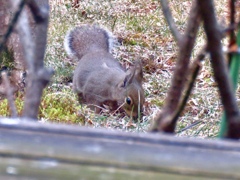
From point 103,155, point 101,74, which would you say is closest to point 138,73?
point 101,74

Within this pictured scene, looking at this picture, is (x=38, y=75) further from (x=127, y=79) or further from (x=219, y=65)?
(x=127, y=79)

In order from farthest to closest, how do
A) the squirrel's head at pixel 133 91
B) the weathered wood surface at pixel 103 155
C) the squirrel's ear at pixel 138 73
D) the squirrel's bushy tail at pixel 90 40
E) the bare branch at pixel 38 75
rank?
the squirrel's bushy tail at pixel 90 40, the squirrel's ear at pixel 138 73, the squirrel's head at pixel 133 91, the bare branch at pixel 38 75, the weathered wood surface at pixel 103 155

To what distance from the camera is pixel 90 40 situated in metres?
6.57

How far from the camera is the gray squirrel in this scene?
5391 millimetres

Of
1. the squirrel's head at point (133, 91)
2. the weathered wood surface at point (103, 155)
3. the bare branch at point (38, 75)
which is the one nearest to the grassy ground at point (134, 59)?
the squirrel's head at point (133, 91)

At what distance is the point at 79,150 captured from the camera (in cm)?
104

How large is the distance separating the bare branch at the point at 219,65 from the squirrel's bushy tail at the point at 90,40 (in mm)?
5229

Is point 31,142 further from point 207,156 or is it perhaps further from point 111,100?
point 111,100

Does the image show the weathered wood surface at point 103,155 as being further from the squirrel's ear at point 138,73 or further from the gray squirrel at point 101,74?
the squirrel's ear at point 138,73

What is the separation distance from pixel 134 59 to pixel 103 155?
5.45 m

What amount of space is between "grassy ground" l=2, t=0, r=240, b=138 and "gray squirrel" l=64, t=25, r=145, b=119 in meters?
0.12

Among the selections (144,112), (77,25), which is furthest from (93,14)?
(144,112)

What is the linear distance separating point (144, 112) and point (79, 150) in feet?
13.2

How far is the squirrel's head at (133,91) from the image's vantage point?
17.0 feet
